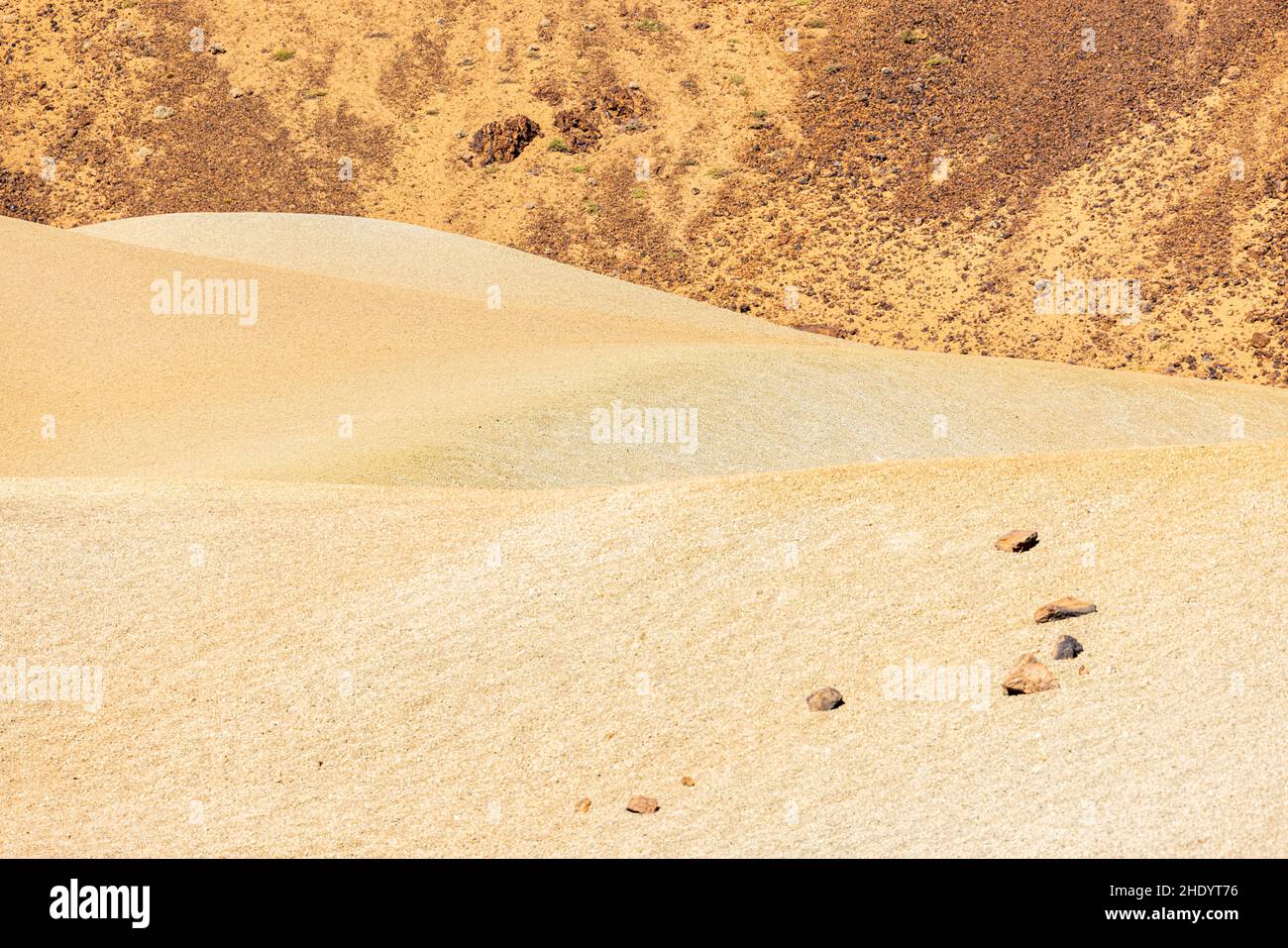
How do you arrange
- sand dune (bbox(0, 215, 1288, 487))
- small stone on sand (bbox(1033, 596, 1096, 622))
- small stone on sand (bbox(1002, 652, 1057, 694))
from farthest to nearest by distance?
sand dune (bbox(0, 215, 1288, 487))
small stone on sand (bbox(1033, 596, 1096, 622))
small stone on sand (bbox(1002, 652, 1057, 694))

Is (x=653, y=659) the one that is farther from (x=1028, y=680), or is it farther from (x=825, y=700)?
(x=1028, y=680)

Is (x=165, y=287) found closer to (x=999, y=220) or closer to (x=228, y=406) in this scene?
(x=228, y=406)

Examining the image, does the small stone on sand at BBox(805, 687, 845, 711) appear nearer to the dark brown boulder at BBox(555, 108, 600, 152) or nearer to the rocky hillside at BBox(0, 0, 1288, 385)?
the rocky hillside at BBox(0, 0, 1288, 385)

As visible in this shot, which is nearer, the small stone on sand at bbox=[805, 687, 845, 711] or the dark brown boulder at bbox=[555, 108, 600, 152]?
the small stone on sand at bbox=[805, 687, 845, 711]

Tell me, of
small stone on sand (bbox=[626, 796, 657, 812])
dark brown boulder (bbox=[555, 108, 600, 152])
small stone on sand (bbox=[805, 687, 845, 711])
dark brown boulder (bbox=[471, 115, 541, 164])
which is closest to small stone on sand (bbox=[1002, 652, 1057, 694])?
small stone on sand (bbox=[805, 687, 845, 711])

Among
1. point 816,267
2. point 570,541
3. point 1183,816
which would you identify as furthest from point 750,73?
point 1183,816

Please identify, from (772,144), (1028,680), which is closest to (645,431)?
(1028,680)
